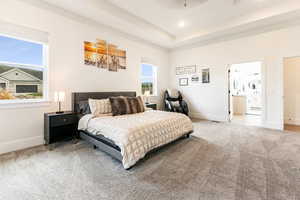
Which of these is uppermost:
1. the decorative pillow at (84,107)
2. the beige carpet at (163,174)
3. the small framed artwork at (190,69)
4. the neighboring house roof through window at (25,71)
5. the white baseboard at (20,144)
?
the small framed artwork at (190,69)

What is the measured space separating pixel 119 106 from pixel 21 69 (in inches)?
82.3

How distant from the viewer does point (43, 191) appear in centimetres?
162

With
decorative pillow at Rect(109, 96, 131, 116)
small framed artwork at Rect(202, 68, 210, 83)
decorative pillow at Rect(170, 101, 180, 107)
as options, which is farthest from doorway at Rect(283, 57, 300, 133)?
decorative pillow at Rect(109, 96, 131, 116)

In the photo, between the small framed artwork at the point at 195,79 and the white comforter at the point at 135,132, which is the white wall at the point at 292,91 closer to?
the small framed artwork at the point at 195,79

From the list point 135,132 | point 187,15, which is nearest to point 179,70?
point 187,15

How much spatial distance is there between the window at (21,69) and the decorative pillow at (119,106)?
1541 mm

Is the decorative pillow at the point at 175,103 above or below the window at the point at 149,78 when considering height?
below

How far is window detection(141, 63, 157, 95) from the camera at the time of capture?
556 cm

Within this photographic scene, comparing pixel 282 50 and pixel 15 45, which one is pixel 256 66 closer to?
pixel 282 50

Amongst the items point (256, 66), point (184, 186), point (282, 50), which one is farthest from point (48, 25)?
point (256, 66)

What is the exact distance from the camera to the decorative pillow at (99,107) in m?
3.17

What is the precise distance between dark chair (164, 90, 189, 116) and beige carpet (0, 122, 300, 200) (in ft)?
7.98

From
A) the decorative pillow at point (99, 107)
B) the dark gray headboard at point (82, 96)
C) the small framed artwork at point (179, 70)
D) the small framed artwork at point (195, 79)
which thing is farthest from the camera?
the small framed artwork at point (179, 70)

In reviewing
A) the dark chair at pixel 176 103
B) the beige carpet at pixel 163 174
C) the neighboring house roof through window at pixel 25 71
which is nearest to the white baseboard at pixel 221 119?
the dark chair at pixel 176 103
